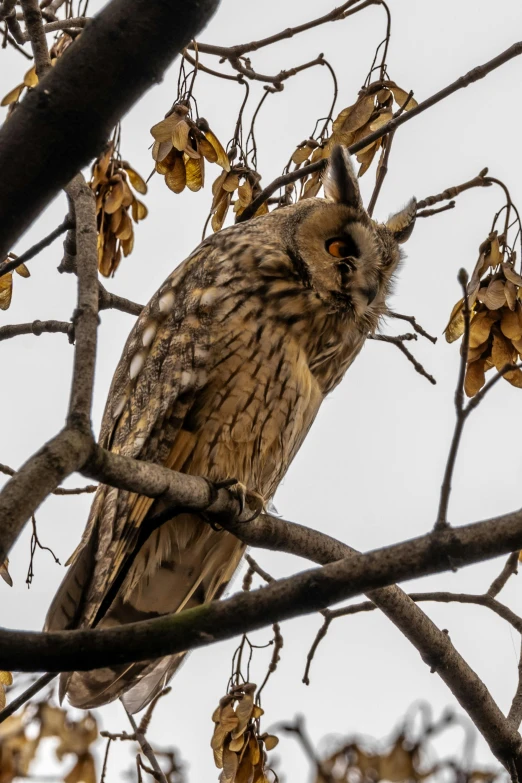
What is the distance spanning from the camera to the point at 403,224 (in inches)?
122

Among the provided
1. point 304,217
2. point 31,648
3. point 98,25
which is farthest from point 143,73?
point 304,217

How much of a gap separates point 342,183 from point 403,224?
331mm

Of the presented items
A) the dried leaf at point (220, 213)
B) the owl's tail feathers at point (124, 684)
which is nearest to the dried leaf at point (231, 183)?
the dried leaf at point (220, 213)

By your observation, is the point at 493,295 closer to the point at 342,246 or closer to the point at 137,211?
the point at 342,246

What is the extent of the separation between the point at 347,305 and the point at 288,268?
0.21 metres

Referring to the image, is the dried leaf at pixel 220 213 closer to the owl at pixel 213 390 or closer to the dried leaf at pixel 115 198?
the owl at pixel 213 390

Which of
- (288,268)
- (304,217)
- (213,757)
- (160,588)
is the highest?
(304,217)

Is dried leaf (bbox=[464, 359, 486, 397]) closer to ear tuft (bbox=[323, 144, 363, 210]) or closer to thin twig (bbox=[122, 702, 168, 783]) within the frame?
ear tuft (bbox=[323, 144, 363, 210])

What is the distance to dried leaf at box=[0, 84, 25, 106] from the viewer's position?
255cm

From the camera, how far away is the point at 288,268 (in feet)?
8.65

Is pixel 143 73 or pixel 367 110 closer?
pixel 143 73

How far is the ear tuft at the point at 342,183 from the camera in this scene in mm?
2832

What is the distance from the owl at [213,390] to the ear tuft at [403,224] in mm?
258

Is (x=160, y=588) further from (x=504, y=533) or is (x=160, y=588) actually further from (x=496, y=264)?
(x=504, y=533)
